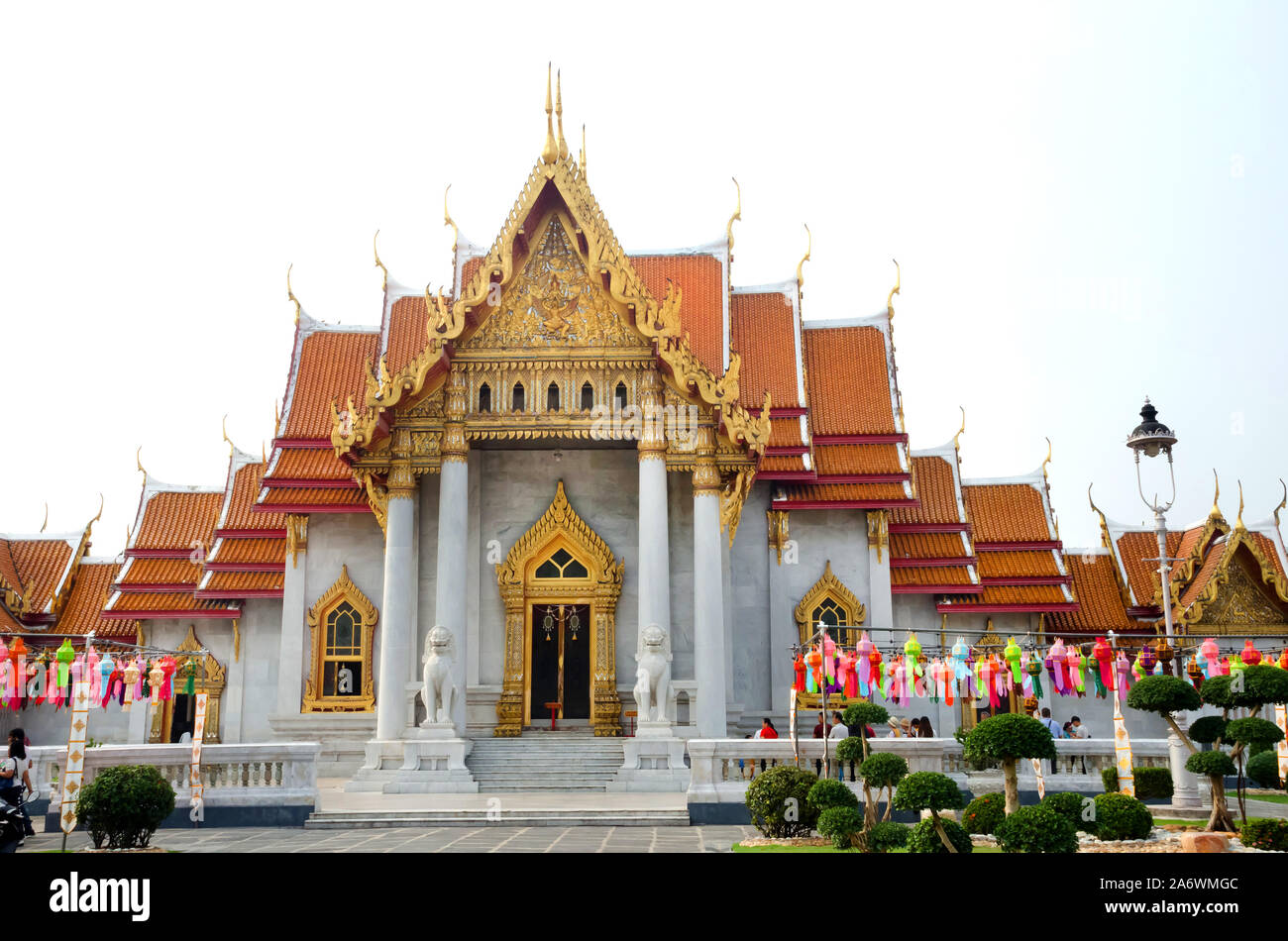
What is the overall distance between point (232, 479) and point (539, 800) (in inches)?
480

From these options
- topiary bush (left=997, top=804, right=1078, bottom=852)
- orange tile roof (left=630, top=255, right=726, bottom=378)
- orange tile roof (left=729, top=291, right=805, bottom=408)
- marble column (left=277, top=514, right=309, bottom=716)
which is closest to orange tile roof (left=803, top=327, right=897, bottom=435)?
orange tile roof (left=729, top=291, right=805, bottom=408)

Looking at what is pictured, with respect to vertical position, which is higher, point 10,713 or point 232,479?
point 232,479

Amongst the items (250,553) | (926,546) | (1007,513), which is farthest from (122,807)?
(1007,513)

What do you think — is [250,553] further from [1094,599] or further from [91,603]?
[1094,599]

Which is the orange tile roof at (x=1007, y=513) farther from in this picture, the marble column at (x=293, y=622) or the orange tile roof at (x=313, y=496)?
the marble column at (x=293, y=622)

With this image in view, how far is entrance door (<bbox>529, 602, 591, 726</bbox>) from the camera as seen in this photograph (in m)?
19.7

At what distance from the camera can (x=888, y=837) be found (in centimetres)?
1006

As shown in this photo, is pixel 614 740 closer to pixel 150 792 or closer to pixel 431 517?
pixel 431 517

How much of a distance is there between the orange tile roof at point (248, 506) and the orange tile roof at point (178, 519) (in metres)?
0.70

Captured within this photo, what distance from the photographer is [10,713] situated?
2456 centimetres

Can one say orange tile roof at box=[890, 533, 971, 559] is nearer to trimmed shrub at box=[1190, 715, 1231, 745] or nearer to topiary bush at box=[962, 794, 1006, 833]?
trimmed shrub at box=[1190, 715, 1231, 745]

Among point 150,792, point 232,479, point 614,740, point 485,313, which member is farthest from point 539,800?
point 232,479

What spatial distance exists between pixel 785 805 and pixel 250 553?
14753 mm
